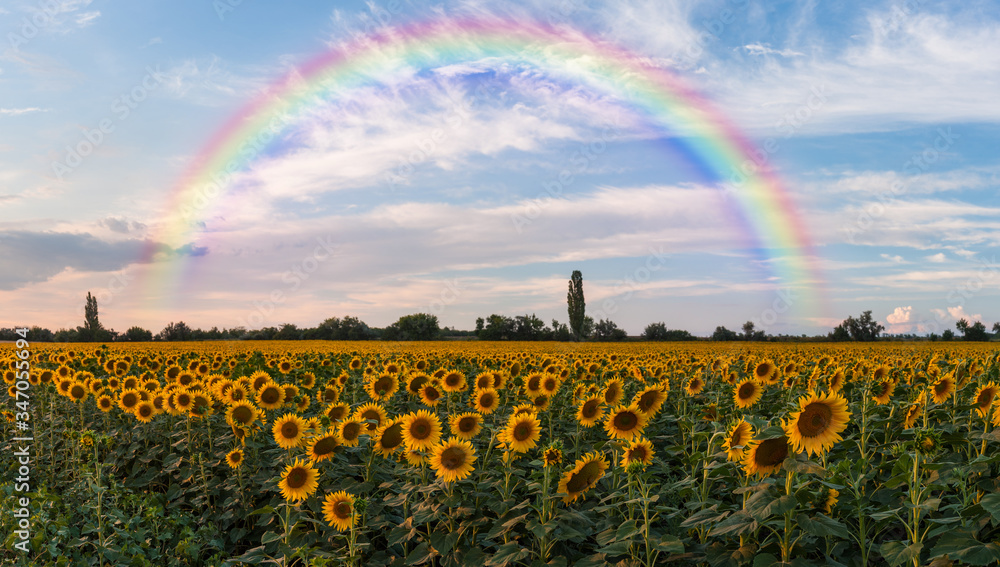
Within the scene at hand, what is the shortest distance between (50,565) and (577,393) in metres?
7.10

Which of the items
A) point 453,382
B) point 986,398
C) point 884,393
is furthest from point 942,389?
point 453,382

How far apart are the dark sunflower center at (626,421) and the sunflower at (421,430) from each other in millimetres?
1982

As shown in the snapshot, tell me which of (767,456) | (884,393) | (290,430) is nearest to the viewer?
(767,456)

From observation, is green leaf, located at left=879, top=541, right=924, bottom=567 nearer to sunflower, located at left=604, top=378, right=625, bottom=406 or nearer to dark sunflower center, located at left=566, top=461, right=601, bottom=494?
dark sunflower center, located at left=566, top=461, right=601, bottom=494

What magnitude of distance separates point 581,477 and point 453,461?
1.27 meters

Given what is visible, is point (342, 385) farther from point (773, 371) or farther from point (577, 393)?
point (773, 371)

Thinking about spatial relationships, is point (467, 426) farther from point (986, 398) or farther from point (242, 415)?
point (986, 398)

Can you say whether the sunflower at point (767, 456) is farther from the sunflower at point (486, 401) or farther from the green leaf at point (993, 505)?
the sunflower at point (486, 401)

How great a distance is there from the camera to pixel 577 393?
33.0 ft

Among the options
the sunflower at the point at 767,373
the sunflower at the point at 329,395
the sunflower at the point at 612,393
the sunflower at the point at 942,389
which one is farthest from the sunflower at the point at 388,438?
the sunflower at the point at 942,389

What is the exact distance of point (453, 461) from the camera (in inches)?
239

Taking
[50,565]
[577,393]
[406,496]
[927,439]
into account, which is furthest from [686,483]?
[50,565]

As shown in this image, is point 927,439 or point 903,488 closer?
point 927,439

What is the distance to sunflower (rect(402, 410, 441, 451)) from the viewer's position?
6.60 m
